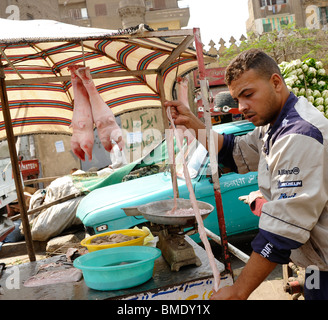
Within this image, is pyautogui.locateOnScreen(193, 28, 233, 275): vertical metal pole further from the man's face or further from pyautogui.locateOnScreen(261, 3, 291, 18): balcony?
pyautogui.locateOnScreen(261, 3, 291, 18): balcony

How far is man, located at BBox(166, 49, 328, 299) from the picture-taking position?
4.77 ft

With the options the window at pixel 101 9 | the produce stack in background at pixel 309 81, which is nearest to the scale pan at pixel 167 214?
the produce stack in background at pixel 309 81

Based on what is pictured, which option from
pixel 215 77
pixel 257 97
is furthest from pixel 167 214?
pixel 215 77

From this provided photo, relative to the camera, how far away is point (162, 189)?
4434mm

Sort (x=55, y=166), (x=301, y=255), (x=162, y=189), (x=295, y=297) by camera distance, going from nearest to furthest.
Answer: (x=301, y=255) → (x=295, y=297) → (x=162, y=189) → (x=55, y=166)

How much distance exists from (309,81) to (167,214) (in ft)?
9.68

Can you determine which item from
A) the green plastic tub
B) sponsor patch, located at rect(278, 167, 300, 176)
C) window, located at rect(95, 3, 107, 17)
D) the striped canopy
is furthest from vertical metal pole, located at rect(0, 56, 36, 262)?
window, located at rect(95, 3, 107, 17)

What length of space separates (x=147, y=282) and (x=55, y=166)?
1377cm

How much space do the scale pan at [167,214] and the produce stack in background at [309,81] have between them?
2.29 m

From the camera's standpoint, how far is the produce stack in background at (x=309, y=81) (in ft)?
13.3

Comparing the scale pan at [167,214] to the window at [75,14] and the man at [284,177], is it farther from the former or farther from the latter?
the window at [75,14]

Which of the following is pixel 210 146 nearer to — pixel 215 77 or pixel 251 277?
pixel 251 277
